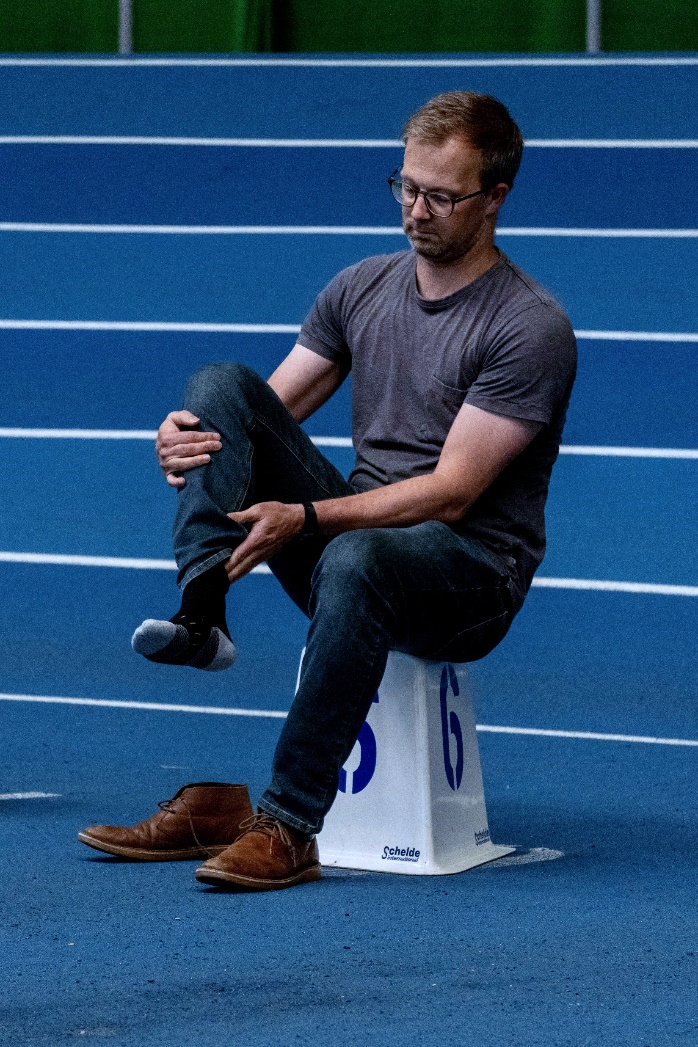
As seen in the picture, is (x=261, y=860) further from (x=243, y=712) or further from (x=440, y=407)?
(x=243, y=712)

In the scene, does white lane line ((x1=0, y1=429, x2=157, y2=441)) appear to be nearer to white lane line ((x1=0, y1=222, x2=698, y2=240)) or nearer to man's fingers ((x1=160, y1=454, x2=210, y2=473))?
white lane line ((x1=0, y1=222, x2=698, y2=240))

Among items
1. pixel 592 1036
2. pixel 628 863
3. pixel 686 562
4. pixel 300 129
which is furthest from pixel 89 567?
pixel 592 1036

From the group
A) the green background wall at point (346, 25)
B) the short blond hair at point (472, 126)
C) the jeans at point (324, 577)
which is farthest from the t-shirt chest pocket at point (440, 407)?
the green background wall at point (346, 25)

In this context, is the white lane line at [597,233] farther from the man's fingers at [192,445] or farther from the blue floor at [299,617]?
the man's fingers at [192,445]

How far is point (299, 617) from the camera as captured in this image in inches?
150

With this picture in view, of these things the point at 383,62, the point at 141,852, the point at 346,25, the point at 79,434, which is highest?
the point at 346,25

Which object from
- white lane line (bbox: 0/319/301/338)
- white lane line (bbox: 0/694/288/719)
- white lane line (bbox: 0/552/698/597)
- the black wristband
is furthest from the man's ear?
white lane line (bbox: 0/319/301/338)

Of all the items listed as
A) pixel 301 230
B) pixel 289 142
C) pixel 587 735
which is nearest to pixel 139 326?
pixel 301 230

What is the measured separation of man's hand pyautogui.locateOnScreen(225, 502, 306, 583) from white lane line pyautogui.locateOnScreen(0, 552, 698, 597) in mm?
1596

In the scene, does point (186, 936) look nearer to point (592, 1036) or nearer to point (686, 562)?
point (592, 1036)

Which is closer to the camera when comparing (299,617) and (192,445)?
(192,445)

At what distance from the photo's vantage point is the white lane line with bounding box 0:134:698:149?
15.8 ft


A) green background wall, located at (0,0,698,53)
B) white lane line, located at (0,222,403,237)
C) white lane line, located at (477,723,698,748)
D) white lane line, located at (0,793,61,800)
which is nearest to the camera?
white lane line, located at (0,793,61,800)

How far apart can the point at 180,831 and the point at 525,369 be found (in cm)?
66
